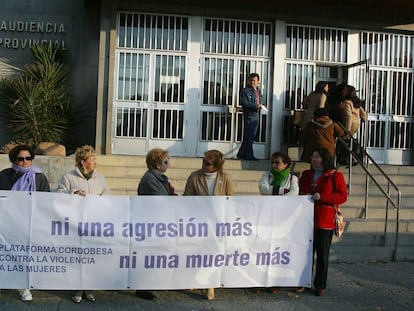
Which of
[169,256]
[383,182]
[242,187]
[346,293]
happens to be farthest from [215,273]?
[383,182]

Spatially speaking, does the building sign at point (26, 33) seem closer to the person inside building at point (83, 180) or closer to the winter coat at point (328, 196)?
the person inside building at point (83, 180)

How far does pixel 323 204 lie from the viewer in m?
5.66

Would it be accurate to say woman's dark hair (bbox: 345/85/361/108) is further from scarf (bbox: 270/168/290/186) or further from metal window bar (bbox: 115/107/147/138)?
scarf (bbox: 270/168/290/186)

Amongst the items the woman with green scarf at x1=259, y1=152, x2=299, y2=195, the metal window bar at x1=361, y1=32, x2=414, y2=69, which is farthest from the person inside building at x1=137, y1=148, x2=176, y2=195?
the metal window bar at x1=361, y1=32, x2=414, y2=69

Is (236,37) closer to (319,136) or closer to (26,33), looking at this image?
(319,136)

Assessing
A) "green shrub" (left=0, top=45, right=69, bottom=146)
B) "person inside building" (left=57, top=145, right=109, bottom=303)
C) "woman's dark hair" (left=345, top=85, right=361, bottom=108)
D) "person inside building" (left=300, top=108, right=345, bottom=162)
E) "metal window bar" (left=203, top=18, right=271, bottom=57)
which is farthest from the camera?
"metal window bar" (left=203, top=18, right=271, bottom=57)

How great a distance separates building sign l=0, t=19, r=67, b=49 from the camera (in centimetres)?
1185

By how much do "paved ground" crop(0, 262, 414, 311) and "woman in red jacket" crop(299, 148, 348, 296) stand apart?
11.5 inches

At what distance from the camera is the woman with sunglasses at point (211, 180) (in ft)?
18.2

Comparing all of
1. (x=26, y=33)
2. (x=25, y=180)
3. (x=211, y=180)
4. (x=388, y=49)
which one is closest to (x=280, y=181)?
(x=211, y=180)

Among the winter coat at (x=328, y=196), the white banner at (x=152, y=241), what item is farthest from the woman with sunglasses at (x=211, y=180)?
the winter coat at (x=328, y=196)

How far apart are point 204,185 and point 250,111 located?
4.96 metres

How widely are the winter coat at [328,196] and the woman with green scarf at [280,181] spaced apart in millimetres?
239

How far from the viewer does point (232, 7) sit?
36.3 ft
